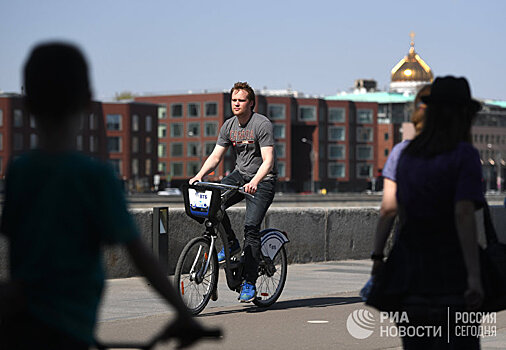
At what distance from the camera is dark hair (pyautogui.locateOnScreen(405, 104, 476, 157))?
3969 millimetres

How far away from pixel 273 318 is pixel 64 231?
5.93 meters

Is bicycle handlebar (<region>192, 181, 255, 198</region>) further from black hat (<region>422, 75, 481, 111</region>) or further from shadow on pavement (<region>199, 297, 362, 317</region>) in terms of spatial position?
black hat (<region>422, 75, 481, 111</region>)

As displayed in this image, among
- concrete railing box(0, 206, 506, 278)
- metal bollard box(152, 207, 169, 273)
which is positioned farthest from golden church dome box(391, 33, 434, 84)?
metal bollard box(152, 207, 169, 273)

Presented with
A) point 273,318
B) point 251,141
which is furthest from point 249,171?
point 273,318

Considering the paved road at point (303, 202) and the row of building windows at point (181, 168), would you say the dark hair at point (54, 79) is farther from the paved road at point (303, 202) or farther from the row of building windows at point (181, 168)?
the row of building windows at point (181, 168)

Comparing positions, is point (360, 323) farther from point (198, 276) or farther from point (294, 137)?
point (294, 137)

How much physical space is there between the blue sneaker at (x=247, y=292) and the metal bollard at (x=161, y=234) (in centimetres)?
259

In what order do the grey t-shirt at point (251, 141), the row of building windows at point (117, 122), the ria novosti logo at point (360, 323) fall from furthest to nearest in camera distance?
the row of building windows at point (117, 122) → the grey t-shirt at point (251, 141) → the ria novosti logo at point (360, 323)

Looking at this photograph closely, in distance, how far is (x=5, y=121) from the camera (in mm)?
114875

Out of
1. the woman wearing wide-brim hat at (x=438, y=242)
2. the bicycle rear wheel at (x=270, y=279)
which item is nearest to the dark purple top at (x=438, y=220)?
the woman wearing wide-brim hat at (x=438, y=242)

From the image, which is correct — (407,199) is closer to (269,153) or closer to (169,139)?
(269,153)

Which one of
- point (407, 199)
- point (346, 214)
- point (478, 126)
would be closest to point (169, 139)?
point (478, 126)

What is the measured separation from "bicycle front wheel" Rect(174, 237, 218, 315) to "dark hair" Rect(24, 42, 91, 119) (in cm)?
536

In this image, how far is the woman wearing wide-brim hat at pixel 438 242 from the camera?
12.7 feet
